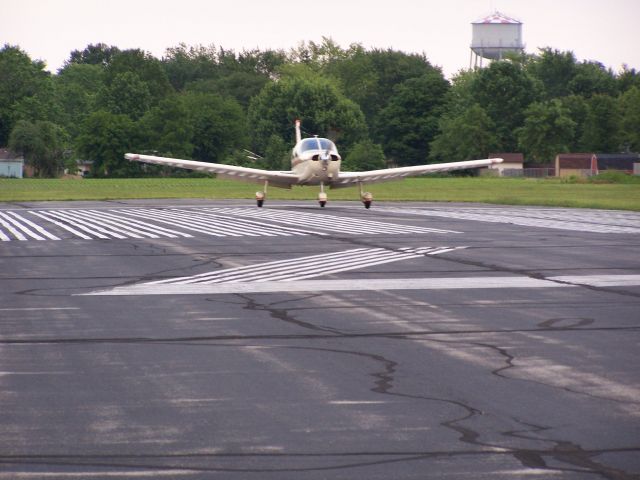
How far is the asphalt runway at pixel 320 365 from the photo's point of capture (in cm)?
612

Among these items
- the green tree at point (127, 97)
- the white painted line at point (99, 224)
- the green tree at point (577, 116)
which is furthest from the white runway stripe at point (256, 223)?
the green tree at point (127, 97)

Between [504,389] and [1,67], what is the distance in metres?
138

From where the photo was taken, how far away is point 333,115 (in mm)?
117312

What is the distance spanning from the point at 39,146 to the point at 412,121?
44.3 m

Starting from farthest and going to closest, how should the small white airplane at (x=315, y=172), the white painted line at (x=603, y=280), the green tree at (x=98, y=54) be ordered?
the green tree at (x=98, y=54) < the small white airplane at (x=315, y=172) < the white painted line at (x=603, y=280)

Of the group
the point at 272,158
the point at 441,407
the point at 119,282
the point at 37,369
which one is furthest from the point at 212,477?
the point at 272,158

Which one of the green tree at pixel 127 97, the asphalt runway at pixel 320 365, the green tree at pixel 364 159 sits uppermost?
the green tree at pixel 127 97

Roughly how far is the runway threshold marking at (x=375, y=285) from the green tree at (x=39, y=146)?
331 ft

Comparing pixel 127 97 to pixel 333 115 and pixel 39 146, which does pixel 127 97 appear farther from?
pixel 333 115

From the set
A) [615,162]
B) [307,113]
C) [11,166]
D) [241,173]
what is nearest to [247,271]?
[241,173]

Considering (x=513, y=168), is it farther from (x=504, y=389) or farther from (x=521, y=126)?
(x=504, y=389)

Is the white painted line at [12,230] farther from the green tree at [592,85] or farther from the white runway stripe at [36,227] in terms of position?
the green tree at [592,85]

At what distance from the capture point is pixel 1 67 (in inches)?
5394

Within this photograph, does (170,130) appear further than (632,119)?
Yes
